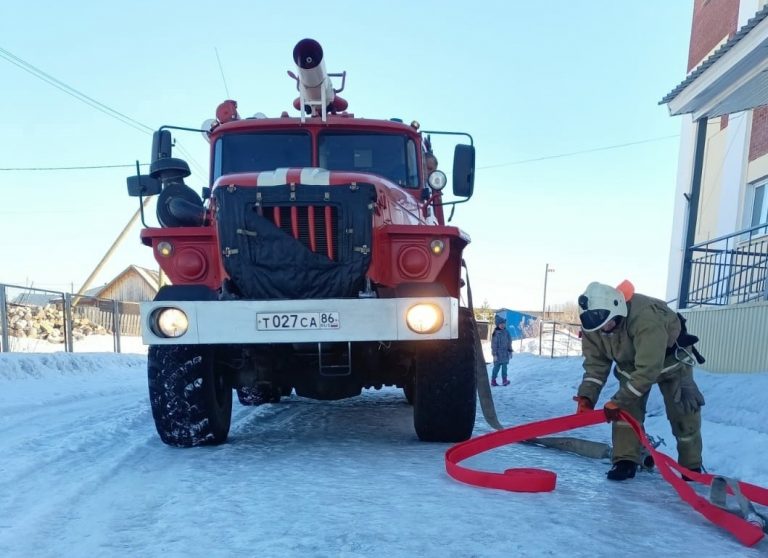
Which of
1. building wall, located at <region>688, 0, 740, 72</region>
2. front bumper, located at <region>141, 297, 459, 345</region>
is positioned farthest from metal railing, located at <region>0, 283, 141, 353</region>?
building wall, located at <region>688, 0, 740, 72</region>

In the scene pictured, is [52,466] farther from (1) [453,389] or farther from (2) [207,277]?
(1) [453,389]

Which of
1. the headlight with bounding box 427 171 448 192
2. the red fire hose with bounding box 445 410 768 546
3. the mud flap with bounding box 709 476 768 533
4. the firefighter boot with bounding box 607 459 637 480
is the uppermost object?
the headlight with bounding box 427 171 448 192

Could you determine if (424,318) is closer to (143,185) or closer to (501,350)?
(143,185)

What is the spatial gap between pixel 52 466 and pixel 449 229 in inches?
115

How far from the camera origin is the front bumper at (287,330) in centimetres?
351

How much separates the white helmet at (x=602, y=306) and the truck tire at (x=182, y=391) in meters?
2.53

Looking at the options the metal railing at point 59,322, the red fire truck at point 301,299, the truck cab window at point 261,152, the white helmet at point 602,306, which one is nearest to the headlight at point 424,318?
the red fire truck at point 301,299

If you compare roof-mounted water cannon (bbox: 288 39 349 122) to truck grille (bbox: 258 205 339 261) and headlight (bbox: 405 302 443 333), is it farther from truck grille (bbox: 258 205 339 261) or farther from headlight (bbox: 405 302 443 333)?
headlight (bbox: 405 302 443 333)

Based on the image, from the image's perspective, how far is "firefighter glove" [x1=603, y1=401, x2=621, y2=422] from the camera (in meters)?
3.45

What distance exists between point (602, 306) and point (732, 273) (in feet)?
23.6

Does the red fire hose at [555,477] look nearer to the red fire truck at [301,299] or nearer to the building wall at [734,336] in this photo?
the red fire truck at [301,299]

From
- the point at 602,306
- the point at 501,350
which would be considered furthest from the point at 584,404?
the point at 501,350

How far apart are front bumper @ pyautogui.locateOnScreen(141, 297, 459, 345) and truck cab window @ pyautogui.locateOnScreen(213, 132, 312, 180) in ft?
5.64

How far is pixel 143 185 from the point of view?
4762mm
